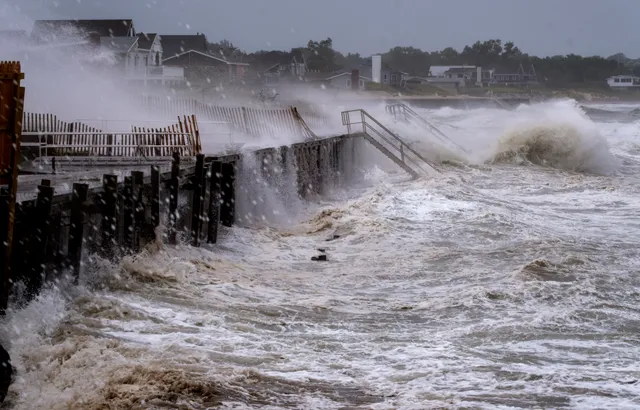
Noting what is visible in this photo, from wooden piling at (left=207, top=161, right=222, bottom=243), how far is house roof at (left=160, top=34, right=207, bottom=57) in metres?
68.4

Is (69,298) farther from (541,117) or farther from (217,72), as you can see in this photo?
(217,72)

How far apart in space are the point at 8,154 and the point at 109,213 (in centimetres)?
292

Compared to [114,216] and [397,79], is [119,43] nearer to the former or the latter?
[114,216]

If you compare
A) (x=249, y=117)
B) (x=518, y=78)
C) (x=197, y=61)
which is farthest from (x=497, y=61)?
(x=249, y=117)

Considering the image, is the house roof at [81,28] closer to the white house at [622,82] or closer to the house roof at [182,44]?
the house roof at [182,44]

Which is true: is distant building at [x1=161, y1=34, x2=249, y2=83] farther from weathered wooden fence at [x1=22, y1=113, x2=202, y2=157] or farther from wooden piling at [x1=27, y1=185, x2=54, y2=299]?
wooden piling at [x1=27, y1=185, x2=54, y2=299]

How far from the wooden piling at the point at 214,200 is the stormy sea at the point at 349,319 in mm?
513

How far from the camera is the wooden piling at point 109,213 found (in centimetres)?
1271

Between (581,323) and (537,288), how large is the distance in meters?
2.06

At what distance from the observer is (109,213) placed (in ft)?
42.3

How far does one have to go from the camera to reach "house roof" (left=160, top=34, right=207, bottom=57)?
85500mm

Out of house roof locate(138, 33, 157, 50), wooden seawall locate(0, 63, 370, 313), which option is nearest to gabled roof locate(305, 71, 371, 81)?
house roof locate(138, 33, 157, 50)

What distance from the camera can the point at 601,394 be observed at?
8844mm

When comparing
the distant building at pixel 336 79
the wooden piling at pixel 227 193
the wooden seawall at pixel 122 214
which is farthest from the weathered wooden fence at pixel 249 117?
the distant building at pixel 336 79
